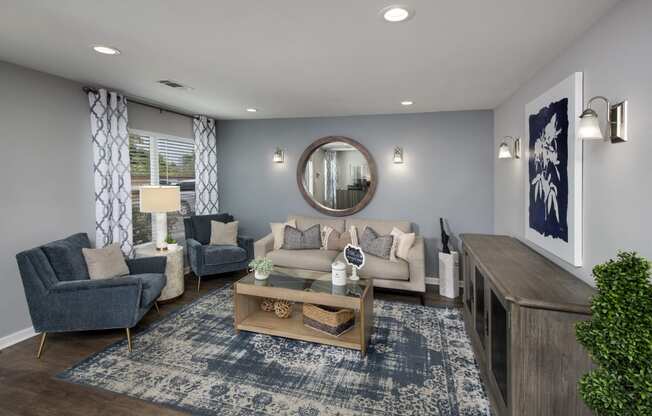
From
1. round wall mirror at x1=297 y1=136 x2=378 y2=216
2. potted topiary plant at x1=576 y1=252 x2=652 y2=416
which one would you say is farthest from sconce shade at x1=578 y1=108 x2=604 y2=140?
round wall mirror at x1=297 y1=136 x2=378 y2=216

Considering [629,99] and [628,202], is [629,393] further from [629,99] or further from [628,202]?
[629,99]

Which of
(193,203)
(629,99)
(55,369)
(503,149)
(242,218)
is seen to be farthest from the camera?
(242,218)

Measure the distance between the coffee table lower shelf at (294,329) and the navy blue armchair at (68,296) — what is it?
0.97m

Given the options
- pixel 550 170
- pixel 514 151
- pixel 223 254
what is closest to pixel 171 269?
pixel 223 254

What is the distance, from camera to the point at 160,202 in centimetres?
378

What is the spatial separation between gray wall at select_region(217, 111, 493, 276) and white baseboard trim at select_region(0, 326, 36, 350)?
3004 mm

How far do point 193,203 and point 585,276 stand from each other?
4.87 m

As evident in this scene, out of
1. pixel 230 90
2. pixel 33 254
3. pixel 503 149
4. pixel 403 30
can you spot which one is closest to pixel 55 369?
pixel 33 254

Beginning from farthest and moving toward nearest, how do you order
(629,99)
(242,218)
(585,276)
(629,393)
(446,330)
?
(242,218) < (446,330) < (585,276) < (629,99) < (629,393)

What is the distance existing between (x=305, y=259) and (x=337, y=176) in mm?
1472

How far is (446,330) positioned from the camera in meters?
Result: 3.15

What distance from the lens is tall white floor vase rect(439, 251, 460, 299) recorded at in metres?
4.00

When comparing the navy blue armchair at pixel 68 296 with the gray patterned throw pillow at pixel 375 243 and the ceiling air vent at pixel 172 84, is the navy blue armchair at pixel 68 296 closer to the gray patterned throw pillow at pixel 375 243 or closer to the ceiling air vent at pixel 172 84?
the ceiling air vent at pixel 172 84

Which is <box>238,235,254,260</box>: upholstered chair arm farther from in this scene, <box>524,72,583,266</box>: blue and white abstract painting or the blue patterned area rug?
<box>524,72,583,266</box>: blue and white abstract painting
